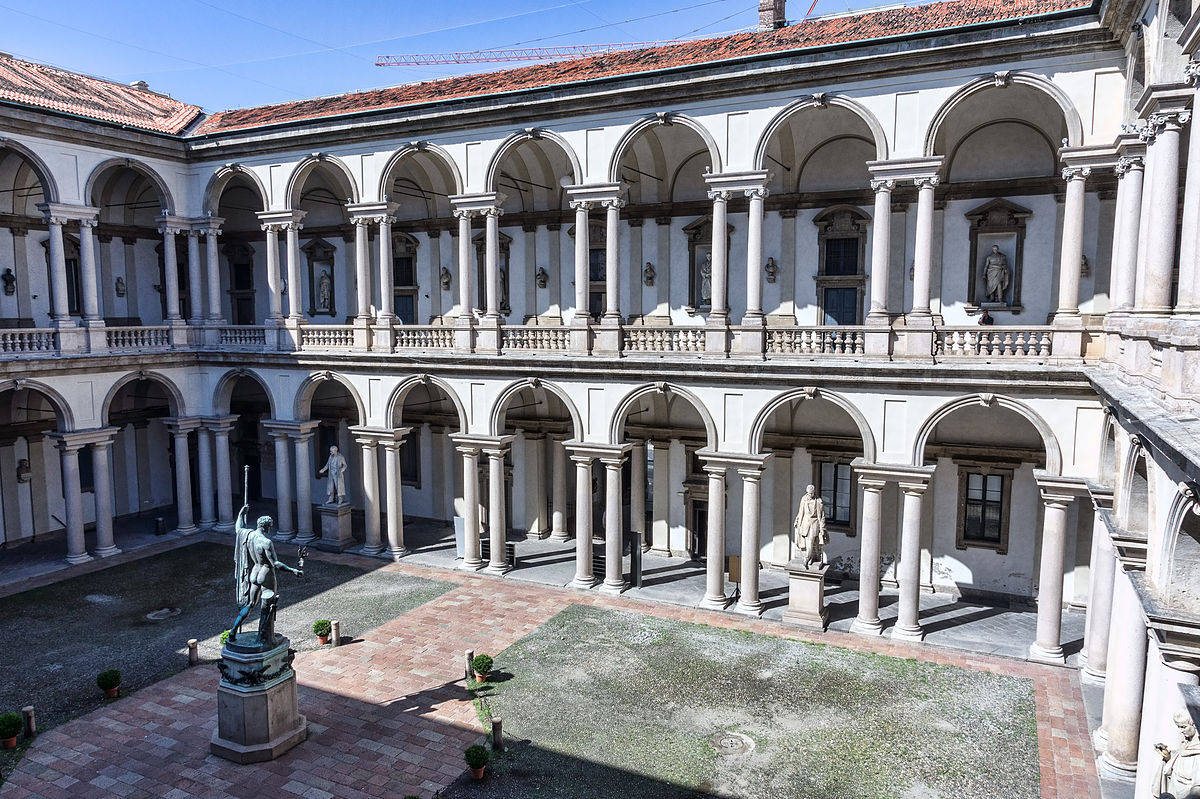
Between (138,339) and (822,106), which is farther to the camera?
(138,339)

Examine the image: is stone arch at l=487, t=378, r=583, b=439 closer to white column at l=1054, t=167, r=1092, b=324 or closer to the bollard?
the bollard

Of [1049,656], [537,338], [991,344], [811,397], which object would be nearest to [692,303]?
[537,338]

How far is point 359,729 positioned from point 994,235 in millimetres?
18330

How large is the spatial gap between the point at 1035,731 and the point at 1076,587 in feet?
24.1

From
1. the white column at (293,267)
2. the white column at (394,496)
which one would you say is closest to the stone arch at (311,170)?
the white column at (293,267)

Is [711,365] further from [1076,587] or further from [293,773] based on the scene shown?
[293,773]

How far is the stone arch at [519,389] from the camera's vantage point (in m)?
21.2

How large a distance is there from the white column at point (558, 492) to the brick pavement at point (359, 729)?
716 cm

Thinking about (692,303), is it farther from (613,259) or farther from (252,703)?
(252,703)

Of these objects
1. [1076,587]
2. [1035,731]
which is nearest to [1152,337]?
[1035,731]

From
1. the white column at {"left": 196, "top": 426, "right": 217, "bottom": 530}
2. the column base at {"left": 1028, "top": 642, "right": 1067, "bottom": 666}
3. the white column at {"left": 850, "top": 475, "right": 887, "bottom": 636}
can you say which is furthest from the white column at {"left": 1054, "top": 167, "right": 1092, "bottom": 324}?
the white column at {"left": 196, "top": 426, "right": 217, "bottom": 530}

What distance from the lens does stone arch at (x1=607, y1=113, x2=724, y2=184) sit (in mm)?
19266

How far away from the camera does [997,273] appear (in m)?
19.9

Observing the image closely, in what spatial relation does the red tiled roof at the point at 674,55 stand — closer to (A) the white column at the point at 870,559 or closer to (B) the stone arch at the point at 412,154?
(B) the stone arch at the point at 412,154
